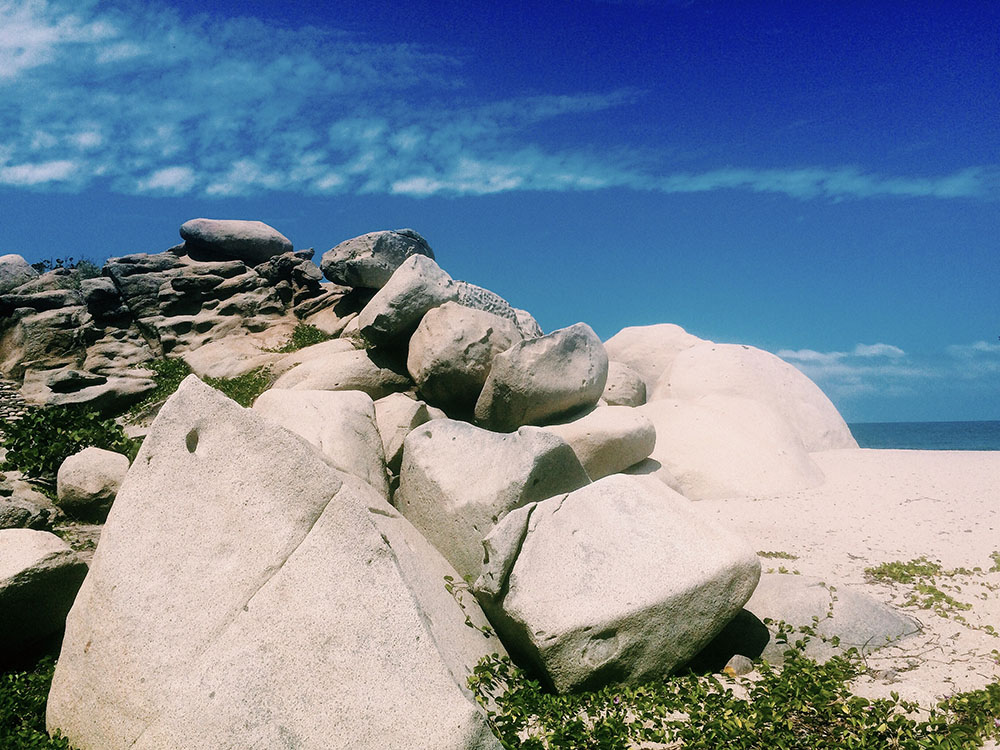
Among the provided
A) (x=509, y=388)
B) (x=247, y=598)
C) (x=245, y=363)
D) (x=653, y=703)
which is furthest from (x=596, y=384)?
(x=245, y=363)

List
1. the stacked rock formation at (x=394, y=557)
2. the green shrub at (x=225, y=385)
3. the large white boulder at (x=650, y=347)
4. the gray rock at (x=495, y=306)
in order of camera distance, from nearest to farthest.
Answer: the stacked rock formation at (x=394, y=557) < the gray rock at (x=495, y=306) < the green shrub at (x=225, y=385) < the large white boulder at (x=650, y=347)

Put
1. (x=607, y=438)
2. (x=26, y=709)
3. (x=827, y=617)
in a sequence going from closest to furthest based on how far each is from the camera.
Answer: (x=26, y=709), (x=827, y=617), (x=607, y=438)

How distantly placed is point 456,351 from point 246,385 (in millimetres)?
5734

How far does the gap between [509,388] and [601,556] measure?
448 cm

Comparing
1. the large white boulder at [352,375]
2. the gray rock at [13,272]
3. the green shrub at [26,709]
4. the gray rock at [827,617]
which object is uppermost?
the gray rock at [13,272]

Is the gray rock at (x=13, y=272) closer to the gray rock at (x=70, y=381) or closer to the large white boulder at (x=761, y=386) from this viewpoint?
the gray rock at (x=70, y=381)

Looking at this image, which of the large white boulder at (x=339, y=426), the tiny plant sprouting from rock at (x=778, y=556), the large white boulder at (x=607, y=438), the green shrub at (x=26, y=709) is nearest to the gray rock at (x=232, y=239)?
the large white boulder at (x=339, y=426)

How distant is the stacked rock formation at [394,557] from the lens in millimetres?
4543

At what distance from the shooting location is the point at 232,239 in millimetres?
19844

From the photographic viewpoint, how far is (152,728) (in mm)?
4535

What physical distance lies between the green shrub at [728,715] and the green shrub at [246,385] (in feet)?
30.6

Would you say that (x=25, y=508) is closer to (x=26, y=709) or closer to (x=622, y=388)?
(x=26, y=709)

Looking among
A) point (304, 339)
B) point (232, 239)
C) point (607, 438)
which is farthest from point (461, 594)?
point (232, 239)

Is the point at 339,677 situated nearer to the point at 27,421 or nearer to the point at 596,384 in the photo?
the point at 596,384
